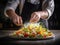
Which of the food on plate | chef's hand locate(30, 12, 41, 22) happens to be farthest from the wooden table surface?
chef's hand locate(30, 12, 41, 22)

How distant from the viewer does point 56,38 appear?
174cm

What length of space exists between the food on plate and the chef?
4 cm

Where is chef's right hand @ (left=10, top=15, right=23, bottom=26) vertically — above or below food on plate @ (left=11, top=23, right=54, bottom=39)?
above

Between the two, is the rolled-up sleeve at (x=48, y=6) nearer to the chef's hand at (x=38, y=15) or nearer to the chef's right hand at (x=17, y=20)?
the chef's hand at (x=38, y=15)

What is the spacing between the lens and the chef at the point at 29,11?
1.75 m

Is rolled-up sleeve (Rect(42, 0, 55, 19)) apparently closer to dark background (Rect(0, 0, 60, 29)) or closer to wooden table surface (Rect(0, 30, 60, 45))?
dark background (Rect(0, 0, 60, 29))

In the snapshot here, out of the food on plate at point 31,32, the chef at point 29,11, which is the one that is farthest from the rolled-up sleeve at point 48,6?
the food on plate at point 31,32

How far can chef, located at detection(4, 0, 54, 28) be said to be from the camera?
1754 mm

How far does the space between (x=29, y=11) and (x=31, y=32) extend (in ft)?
0.46

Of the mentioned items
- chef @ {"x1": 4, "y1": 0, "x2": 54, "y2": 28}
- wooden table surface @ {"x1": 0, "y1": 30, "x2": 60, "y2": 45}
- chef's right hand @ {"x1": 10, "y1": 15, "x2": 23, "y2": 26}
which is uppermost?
chef @ {"x1": 4, "y1": 0, "x2": 54, "y2": 28}

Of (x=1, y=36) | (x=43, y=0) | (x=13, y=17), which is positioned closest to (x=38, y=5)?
(x=43, y=0)

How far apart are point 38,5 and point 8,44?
32 cm

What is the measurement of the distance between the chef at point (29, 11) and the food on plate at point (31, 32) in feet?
0.13

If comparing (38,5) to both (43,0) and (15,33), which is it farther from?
(15,33)
